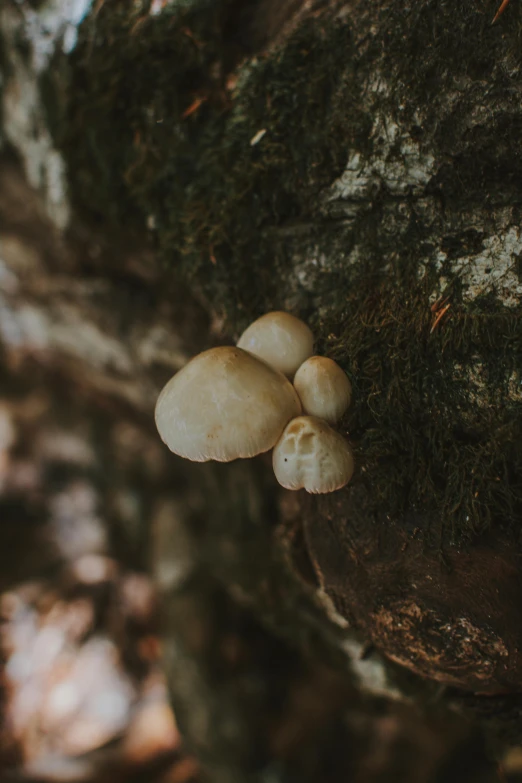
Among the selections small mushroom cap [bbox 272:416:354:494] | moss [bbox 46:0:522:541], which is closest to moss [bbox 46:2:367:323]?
moss [bbox 46:0:522:541]

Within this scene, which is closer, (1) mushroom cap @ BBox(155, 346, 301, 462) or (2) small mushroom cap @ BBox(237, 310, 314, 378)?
(1) mushroom cap @ BBox(155, 346, 301, 462)

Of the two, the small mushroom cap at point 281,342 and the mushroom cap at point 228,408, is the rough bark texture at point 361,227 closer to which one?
the small mushroom cap at point 281,342

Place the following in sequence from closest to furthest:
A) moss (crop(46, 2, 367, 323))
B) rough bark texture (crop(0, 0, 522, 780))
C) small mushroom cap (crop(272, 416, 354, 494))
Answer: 1. small mushroom cap (crop(272, 416, 354, 494))
2. rough bark texture (crop(0, 0, 522, 780))
3. moss (crop(46, 2, 367, 323))

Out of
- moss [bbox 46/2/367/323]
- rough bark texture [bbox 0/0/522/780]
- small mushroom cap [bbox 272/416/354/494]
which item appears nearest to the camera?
small mushroom cap [bbox 272/416/354/494]

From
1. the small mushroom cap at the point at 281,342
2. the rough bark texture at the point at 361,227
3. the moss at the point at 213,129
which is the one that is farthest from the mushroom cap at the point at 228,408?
the moss at the point at 213,129

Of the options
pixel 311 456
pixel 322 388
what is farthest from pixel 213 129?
pixel 311 456

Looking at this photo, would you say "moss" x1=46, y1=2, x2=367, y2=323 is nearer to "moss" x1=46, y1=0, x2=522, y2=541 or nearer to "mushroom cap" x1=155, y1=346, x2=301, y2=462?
"moss" x1=46, y1=0, x2=522, y2=541

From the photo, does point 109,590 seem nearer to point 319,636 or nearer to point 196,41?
point 319,636
